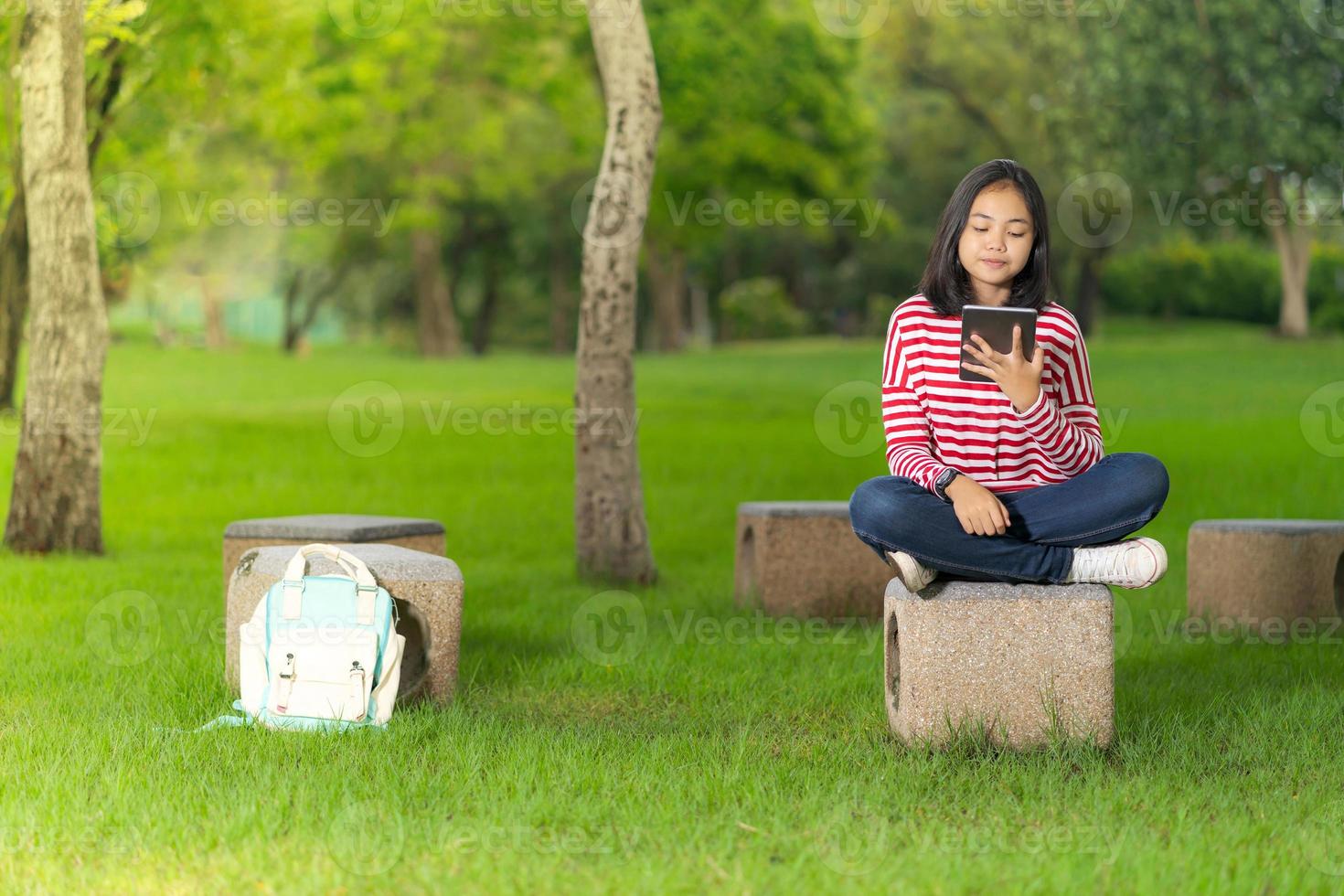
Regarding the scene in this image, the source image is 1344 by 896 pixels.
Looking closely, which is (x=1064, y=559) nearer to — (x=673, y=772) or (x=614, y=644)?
(x=673, y=772)

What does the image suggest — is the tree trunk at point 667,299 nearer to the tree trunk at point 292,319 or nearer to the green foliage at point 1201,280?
the green foliage at point 1201,280

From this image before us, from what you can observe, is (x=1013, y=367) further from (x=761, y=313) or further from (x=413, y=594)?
(x=761, y=313)

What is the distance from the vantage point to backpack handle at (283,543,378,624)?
18.4ft

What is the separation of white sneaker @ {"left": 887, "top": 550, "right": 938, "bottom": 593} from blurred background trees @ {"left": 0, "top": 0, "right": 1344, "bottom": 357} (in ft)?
26.3

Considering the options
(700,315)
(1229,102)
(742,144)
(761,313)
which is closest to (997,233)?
(1229,102)

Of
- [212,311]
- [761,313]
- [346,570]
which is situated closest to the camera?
[346,570]

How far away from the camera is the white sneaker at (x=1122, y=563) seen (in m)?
5.18

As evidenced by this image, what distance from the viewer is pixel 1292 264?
34.6 meters

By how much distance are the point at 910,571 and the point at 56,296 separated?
7.39 metres

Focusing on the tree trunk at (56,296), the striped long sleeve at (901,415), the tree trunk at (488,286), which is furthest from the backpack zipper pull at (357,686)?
the tree trunk at (488,286)

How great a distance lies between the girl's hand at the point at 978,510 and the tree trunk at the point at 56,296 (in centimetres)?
719

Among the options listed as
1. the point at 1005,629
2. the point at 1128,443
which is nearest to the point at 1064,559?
the point at 1005,629

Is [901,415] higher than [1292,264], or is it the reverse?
[1292,264]

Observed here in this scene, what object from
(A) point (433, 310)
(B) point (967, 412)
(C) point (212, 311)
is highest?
(C) point (212, 311)
